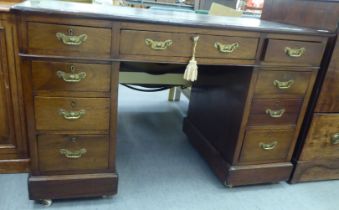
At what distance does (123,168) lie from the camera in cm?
150

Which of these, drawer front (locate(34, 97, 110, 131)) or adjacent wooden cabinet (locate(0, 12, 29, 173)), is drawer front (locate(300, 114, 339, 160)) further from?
adjacent wooden cabinet (locate(0, 12, 29, 173))

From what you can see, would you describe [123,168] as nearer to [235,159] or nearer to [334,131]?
[235,159]

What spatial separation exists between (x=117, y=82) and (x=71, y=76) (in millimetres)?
163

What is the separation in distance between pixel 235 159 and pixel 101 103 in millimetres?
675

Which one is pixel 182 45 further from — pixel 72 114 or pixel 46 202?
pixel 46 202

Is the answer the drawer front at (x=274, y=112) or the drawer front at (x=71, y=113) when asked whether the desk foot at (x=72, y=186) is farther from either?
the drawer front at (x=274, y=112)

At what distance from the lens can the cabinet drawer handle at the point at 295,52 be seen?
1.21m

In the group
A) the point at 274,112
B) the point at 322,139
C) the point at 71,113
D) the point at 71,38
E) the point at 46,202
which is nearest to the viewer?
the point at 71,38

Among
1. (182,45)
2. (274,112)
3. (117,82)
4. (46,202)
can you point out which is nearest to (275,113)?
(274,112)

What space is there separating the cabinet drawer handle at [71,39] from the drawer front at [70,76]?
75 millimetres

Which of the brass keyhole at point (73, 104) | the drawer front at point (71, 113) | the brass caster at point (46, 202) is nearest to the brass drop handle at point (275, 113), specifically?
the drawer front at point (71, 113)

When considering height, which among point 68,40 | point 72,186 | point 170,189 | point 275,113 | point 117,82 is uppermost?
point 68,40

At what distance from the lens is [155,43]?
1042 millimetres

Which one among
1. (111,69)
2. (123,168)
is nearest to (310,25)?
(111,69)
